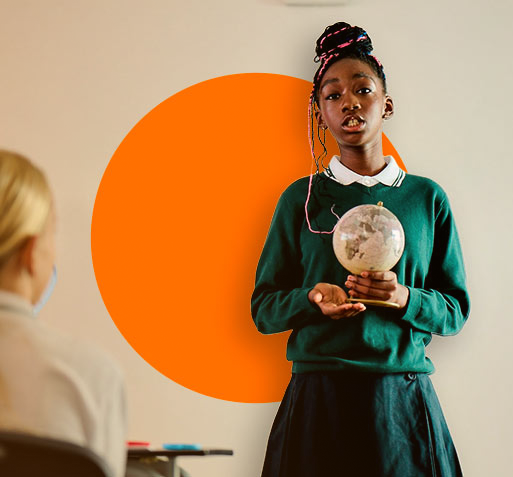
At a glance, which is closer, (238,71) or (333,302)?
(333,302)

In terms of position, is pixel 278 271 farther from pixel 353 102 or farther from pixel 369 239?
pixel 353 102

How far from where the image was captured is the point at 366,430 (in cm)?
196

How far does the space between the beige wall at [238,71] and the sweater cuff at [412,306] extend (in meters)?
0.65

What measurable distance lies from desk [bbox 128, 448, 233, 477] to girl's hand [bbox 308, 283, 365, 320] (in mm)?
498

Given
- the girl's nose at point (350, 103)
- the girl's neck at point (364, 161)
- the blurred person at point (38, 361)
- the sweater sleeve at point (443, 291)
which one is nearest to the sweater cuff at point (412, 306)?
the sweater sleeve at point (443, 291)

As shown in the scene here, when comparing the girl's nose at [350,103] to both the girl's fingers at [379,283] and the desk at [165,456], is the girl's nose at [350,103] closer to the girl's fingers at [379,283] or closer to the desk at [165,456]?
the girl's fingers at [379,283]

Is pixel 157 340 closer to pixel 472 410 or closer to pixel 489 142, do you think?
pixel 472 410

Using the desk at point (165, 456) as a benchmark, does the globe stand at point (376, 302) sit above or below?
above

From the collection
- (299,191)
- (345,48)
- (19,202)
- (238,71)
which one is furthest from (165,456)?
(238,71)

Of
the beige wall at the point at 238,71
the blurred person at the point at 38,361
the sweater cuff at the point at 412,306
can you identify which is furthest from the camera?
the beige wall at the point at 238,71

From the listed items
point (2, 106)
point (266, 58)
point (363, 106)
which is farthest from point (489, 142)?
point (2, 106)

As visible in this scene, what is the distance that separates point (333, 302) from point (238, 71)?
122cm

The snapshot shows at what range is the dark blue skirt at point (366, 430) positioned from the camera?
76.9 inches

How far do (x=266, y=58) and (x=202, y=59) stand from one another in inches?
10.3
